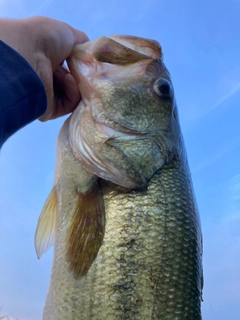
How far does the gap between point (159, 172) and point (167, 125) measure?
0.42m

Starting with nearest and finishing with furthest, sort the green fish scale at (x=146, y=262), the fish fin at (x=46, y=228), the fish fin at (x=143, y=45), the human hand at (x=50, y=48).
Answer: the green fish scale at (x=146, y=262)
the human hand at (x=50, y=48)
the fish fin at (x=46, y=228)
the fish fin at (x=143, y=45)

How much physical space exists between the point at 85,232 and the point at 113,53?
4.26 feet

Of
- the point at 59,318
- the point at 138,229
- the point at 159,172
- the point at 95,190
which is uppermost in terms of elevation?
the point at 159,172

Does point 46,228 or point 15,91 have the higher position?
point 15,91

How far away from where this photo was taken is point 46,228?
115 inches

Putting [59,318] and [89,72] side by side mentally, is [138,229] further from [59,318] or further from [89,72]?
[89,72]

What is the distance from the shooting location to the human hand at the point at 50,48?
279 centimetres

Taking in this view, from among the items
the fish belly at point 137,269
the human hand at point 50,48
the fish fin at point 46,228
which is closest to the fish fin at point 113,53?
the human hand at point 50,48

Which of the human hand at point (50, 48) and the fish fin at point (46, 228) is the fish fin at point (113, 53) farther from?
the fish fin at point (46, 228)

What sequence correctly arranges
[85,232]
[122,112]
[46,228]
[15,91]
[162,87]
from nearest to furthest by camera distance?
[15,91] < [85,232] < [46,228] < [122,112] < [162,87]

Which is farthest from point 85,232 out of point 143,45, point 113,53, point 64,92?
point 143,45

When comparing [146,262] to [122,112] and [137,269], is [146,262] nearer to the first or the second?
[137,269]

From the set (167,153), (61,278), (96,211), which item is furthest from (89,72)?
(61,278)

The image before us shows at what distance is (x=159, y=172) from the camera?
2996 millimetres
